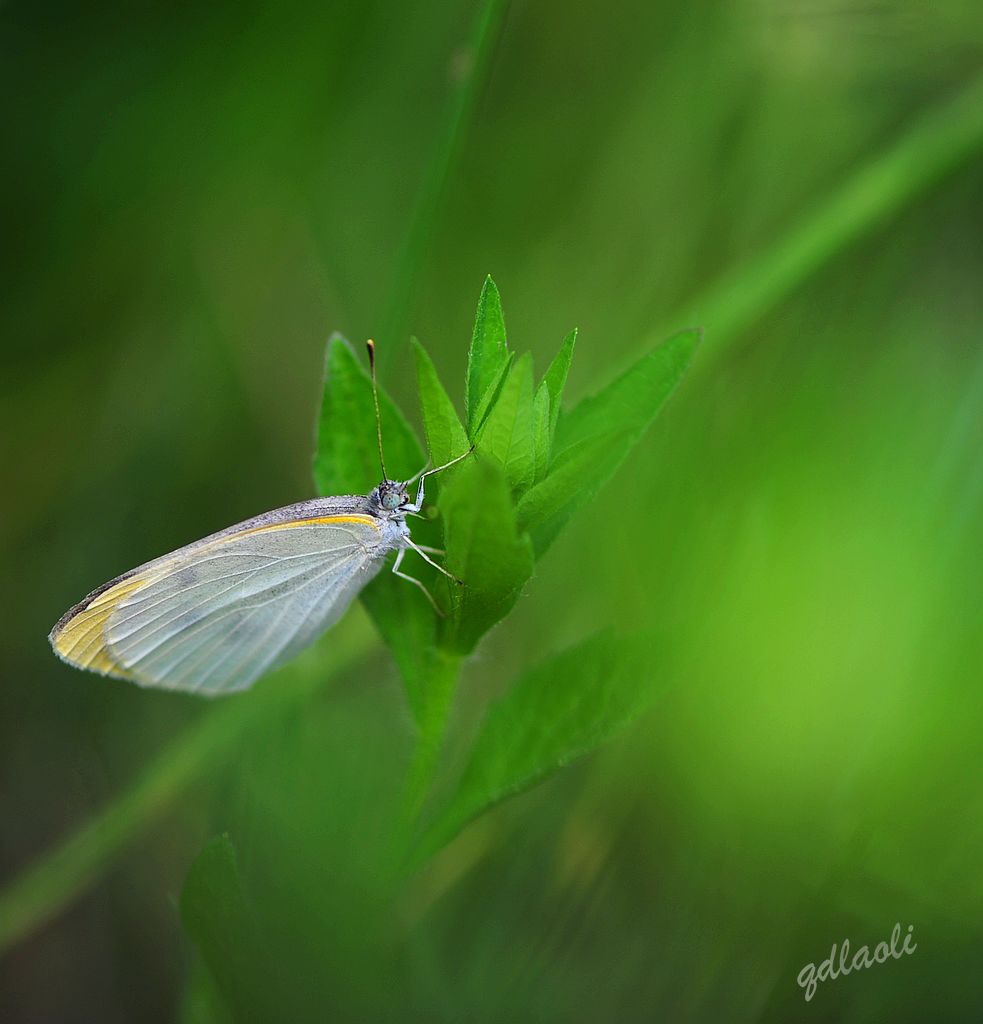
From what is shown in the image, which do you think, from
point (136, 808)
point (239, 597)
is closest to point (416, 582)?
point (239, 597)

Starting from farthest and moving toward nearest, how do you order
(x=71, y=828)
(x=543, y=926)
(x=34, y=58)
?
(x=34, y=58) < (x=71, y=828) < (x=543, y=926)

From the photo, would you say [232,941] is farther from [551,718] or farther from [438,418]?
[438,418]

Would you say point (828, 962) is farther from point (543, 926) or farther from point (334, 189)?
point (334, 189)

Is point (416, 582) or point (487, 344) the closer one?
point (487, 344)

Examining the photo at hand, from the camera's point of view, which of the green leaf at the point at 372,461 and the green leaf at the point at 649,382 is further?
the green leaf at the point at 372,461

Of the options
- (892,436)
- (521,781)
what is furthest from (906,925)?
(892,436)
